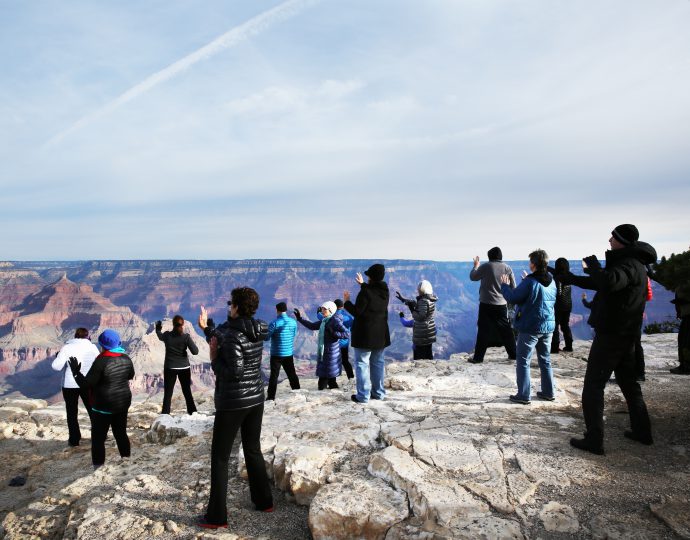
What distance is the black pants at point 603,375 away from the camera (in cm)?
404

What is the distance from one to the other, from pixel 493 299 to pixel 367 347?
2985mm

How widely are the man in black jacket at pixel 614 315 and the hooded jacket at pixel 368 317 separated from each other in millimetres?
2669

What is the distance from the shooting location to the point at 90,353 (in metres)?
6.59

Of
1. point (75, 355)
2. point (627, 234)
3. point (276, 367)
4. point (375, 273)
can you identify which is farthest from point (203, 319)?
point (627, 234)

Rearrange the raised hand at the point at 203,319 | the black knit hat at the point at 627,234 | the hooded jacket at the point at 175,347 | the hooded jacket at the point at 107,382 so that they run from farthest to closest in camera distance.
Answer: the hooded jacket at the point at 175,347
the hooded jacket at the point at 107,382
the raised hand at the point at 203,319
the black knit hat at the point at 627,234

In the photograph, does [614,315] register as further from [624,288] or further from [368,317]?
[368,317]

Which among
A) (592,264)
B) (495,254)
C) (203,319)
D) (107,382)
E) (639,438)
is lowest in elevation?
(639,438)

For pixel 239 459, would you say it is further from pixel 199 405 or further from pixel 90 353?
pixel 199 405

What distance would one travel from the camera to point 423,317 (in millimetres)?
8875

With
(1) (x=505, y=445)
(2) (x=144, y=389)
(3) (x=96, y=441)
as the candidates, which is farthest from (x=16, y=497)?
(2) (x=144, y=389)

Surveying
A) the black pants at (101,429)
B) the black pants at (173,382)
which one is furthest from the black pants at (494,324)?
the black pants at (101,429)

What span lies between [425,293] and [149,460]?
5728mm

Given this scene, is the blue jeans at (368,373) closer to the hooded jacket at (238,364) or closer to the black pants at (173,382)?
the hooded jacket at (238,364)

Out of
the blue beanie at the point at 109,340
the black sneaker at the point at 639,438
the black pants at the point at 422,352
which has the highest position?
the blue beanie at the point at 109,340
